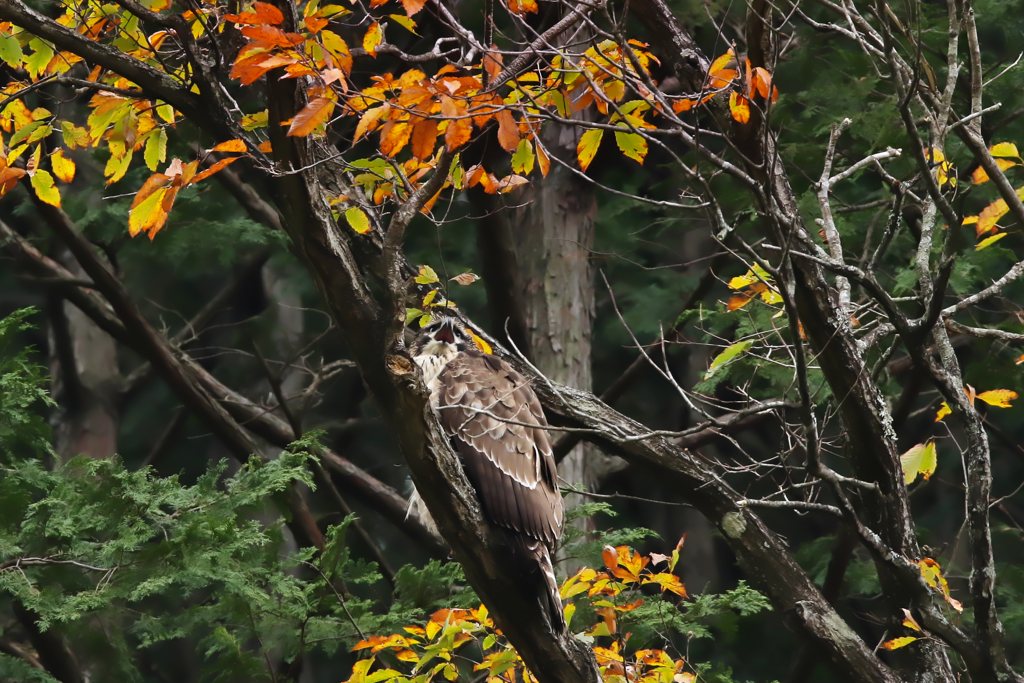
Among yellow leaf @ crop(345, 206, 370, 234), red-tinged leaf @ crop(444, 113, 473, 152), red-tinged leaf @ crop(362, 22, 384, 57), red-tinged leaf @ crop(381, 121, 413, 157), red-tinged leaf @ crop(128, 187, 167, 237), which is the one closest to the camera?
red-tinged leaf @ crop(444, 113, 473, 152)

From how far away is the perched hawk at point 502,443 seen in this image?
3590mm

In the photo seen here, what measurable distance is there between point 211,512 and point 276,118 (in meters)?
2.16

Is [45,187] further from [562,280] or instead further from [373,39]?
[562,280]

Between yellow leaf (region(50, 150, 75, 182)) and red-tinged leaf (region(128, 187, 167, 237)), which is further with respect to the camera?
yellow leaf (region(50, 150, 75, 182))

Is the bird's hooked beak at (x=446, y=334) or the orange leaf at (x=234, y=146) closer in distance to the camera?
the orange leaf at (x=234, y=146)

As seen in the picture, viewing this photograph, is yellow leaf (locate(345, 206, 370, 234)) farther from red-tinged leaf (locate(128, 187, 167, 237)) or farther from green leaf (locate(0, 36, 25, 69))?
green leaf (locate(0, 36, 25, 69))

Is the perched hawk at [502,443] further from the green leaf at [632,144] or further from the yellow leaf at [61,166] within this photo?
the yellow leaf at [61,166]

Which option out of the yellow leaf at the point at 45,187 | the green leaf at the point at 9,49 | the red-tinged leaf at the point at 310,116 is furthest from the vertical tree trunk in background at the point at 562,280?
the red-tinged leaf at the point at 310,116

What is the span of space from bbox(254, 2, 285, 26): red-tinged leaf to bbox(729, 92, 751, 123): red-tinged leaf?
162 cm

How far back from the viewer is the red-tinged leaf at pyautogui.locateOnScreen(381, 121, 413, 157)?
272 cm

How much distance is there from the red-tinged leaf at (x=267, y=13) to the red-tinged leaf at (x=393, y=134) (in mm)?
410

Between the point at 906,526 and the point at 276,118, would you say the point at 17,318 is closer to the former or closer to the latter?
the point at 276,118

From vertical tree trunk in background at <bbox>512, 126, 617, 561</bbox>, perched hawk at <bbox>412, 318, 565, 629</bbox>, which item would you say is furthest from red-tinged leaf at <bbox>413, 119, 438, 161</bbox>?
vertical tree trunk in background at <bbox>512, 126, 617, 561</bbox>

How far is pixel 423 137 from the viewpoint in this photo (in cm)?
275
